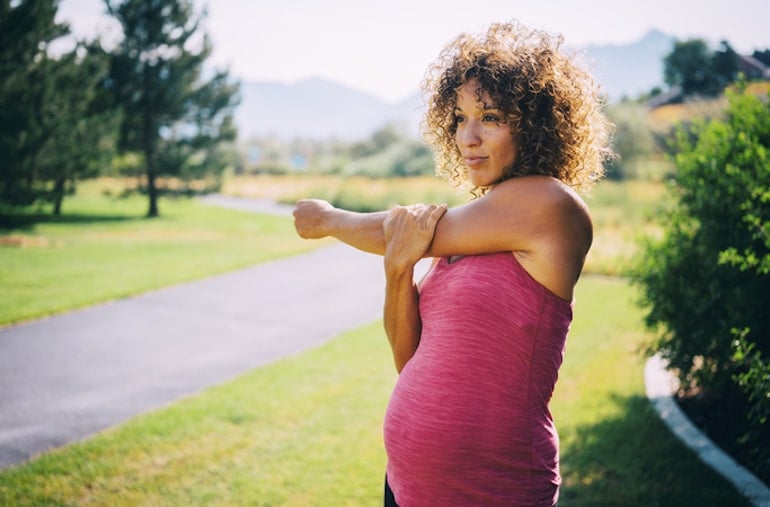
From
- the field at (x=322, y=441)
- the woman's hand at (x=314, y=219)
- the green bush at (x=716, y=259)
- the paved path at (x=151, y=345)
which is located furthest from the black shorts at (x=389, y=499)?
the paved path at (x=151, y=345)

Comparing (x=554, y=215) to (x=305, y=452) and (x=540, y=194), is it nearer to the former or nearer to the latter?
(x=540, y=194)

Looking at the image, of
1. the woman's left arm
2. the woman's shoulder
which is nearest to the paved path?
the woman's left arm

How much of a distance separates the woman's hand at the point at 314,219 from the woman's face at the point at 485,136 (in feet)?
1.77

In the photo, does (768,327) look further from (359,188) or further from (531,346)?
(359,188)

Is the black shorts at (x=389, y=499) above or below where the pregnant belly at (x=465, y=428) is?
below

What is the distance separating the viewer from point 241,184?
125 ft

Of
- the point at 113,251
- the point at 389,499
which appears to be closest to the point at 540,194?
the point at 389,499

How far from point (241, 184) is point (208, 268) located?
93.4 ft

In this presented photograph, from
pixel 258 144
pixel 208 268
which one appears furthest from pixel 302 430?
pixel 258 144

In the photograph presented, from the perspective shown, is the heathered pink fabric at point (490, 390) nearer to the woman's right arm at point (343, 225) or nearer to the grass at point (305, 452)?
the woman's right arm at point (343, 225)

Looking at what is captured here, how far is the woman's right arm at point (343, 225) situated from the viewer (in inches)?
69.6

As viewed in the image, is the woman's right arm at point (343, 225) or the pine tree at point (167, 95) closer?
the woman's right arm at point (343, 225)

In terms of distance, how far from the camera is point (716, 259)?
400 cm

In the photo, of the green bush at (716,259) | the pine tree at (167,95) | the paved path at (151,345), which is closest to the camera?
the green bush at (716,259)
